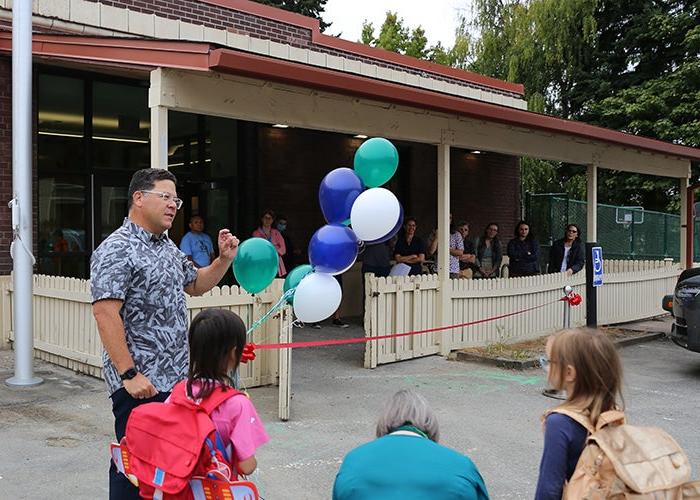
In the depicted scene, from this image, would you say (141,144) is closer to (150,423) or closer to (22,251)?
(22,251)

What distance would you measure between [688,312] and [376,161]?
15.4 feet

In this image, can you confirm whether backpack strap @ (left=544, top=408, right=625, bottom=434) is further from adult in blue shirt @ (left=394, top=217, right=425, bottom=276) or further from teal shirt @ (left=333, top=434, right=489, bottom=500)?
adult in blue shirt @ (left=394, top=217, right=425, bottom=276)

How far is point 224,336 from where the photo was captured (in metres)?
2.62

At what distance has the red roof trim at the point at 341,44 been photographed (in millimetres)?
11953

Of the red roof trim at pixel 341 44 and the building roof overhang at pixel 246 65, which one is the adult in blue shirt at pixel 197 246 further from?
the red roof trim at pixel 341 44

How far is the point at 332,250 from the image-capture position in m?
5.39

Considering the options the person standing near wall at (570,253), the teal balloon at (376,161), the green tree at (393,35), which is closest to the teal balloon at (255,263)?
the teal balloon at (376,161)

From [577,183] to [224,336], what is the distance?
2570 centimetres

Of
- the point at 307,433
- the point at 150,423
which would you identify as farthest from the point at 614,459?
the point at 307,433

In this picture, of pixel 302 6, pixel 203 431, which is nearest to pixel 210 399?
pixel 203 431

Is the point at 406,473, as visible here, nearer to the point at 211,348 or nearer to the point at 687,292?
the point at 211,348

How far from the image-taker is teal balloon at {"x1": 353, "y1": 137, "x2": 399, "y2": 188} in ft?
18.1

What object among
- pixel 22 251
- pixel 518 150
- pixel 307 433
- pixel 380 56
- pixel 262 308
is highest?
pixel 380 56

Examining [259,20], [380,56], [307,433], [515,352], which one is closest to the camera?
[307,433]
